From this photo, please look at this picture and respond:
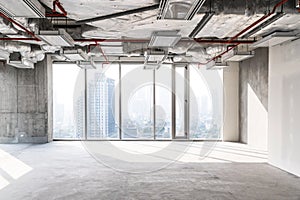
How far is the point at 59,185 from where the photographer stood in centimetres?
400

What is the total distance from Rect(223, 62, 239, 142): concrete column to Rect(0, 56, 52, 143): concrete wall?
17.5ft

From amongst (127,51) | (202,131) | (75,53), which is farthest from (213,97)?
(75,53)

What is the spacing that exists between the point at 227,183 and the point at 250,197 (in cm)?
62

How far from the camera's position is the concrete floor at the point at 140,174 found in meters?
3.68

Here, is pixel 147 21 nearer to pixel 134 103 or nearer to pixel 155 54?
pixel 155 54

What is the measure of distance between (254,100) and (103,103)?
443cm

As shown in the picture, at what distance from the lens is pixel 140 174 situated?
182 inches

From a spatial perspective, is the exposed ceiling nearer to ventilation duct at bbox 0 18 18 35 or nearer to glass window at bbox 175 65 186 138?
ventilation duct at bbox 0 18 18 35

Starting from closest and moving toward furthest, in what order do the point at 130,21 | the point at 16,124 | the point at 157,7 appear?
the point at 157,7 → the point at 130,21 → the point at 16,124

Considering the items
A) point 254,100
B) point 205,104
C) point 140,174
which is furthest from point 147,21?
point 205,104

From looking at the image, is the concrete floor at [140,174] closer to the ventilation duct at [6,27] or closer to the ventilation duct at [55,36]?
the ventilation duct at [55,36]

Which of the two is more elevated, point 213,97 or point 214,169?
point 213,97

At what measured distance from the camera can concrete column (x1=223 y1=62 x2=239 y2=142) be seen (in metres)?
8.74

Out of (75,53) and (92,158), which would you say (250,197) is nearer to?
(92,158)
